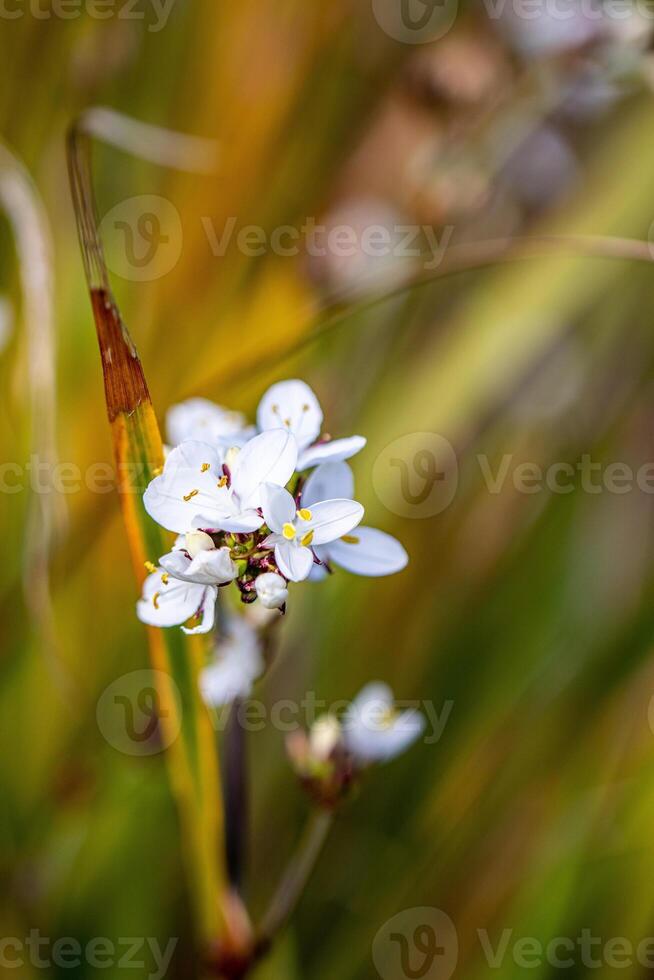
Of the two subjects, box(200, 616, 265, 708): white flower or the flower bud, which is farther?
box(200, 616, 265, 708): white flower

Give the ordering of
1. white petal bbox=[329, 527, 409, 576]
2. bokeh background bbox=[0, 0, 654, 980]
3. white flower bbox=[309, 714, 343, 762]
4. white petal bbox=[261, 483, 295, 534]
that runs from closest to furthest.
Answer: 1. white petal bbox=[261, 483, 295, 534]
2. white petal bbox=[329, 527, 409, 576]
3. white flower bbox=[309, 714, 343, 762]
4. bokeh background bbox=[0, 0, 654, 980]

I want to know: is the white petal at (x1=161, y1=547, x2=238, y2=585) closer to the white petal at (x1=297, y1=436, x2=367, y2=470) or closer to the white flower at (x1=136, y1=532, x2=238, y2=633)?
the white flower at (x1=136, y1=532, x2=238, y2=633)

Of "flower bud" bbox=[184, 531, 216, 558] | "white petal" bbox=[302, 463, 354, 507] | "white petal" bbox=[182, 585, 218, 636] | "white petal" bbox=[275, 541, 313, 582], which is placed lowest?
"white petal" bbox=[182, 585, 218, 636]

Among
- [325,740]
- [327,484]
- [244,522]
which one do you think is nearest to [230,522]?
[244,522]

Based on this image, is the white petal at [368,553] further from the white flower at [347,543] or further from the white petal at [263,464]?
the white petal at [263,464]

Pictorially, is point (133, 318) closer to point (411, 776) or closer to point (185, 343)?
point (185, 343)

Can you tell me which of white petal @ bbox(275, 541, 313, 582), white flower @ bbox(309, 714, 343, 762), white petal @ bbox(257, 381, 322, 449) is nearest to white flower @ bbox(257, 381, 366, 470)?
white petal @ bbox(257, 381, 322, 449)

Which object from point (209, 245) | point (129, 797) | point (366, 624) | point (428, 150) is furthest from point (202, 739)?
point (428, 150)

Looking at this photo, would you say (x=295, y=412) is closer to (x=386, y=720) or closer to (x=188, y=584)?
(x=188, y=584)

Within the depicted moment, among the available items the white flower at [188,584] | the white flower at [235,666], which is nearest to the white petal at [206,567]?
the white flower at [188,584]
